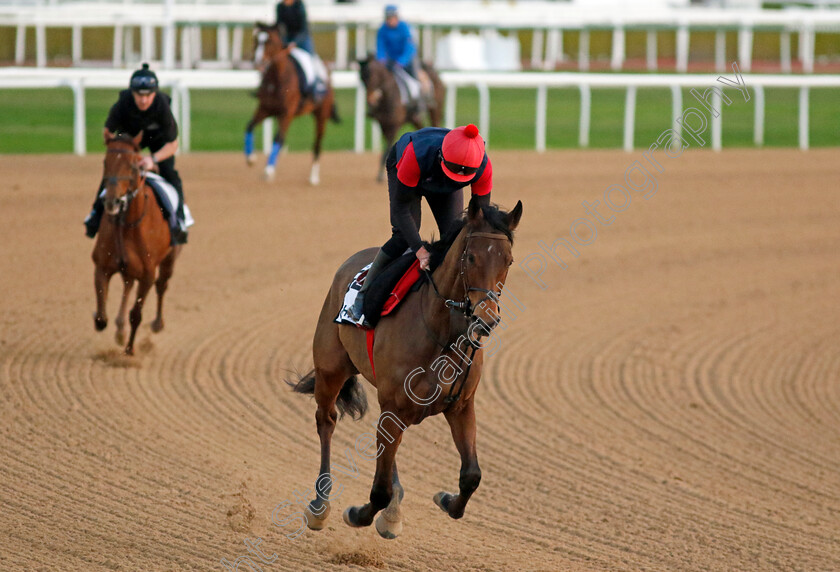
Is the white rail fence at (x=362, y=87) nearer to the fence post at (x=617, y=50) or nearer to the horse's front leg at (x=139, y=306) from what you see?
the horse's front leg at (x=139, y=306)

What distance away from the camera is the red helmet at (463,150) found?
4.79m

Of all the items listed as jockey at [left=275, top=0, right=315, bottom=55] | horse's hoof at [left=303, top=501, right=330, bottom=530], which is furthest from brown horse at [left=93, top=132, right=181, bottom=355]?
jockey at [left=275, top=0, right=315, bottom=55]

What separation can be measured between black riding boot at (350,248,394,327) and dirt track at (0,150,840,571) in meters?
1.13

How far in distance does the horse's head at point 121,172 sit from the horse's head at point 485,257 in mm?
3809

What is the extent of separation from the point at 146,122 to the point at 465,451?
4.45 meters

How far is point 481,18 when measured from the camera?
28.0m

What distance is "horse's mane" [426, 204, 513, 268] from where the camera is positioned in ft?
14.8

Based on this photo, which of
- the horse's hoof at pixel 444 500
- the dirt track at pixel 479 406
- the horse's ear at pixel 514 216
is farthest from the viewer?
the dirt track at pixel 479 406

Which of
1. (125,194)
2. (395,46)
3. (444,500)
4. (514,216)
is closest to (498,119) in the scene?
Answer: (395,46)

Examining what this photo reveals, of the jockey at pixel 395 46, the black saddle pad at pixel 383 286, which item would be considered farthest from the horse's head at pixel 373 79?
the black saddle pad at pixel 383 286

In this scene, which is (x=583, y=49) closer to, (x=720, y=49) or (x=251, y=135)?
(x=720, y=49)

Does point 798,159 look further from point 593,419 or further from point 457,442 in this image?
point 457,442

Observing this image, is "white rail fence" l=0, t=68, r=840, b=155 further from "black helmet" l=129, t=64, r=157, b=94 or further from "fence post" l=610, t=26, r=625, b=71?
"fence post" l=610, t=26, r=625, b=71

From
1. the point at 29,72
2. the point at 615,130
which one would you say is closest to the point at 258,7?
the point at 615,130
